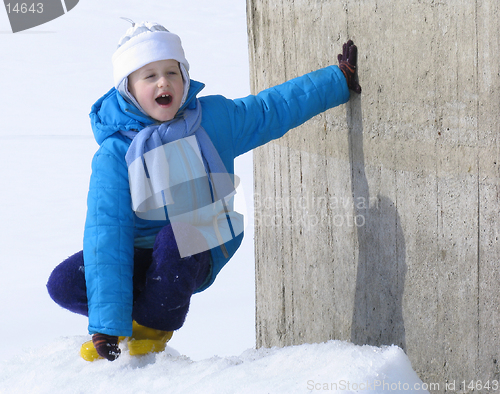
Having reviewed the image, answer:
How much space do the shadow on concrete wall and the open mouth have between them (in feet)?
2.36

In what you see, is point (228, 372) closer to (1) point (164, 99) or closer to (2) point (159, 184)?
(2) point (159, 184)

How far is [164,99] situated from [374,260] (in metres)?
1.01

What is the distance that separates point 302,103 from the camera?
2207mm

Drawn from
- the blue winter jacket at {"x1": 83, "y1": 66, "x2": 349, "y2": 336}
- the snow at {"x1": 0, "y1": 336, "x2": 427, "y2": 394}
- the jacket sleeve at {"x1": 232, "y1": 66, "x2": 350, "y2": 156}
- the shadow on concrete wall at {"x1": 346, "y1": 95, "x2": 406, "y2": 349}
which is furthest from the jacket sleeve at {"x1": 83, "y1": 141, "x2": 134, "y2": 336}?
the shadow on concrete wall at {"x1": 346, "y1": 95, "x2": 406, "y2": 349}

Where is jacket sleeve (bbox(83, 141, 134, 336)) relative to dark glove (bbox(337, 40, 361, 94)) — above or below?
below

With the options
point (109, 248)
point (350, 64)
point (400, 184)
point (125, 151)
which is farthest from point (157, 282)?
point (350, 64)

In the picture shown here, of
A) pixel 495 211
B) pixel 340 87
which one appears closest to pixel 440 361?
pixel 495 211

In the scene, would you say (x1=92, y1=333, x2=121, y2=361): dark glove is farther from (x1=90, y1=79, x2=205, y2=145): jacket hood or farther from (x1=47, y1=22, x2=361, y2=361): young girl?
(x1=90, y1=79, x2=205, y2=145): jacket hood

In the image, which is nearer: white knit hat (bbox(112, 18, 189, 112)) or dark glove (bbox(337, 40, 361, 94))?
white knit hat (bbox(112, 18, 189, 112))

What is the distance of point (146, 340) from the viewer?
2125 millimetres

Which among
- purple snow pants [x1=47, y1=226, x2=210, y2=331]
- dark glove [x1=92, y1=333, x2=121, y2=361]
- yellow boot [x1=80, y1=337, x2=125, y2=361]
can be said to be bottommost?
yellow boot [x1=80, y1=337, x2=125, y2=361]

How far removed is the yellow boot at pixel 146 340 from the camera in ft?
6.90

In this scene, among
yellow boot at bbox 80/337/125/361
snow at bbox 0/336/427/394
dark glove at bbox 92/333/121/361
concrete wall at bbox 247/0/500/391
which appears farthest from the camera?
yellow boot at bbox 80/337/125/361

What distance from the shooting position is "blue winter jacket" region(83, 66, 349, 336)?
6.33 ft
